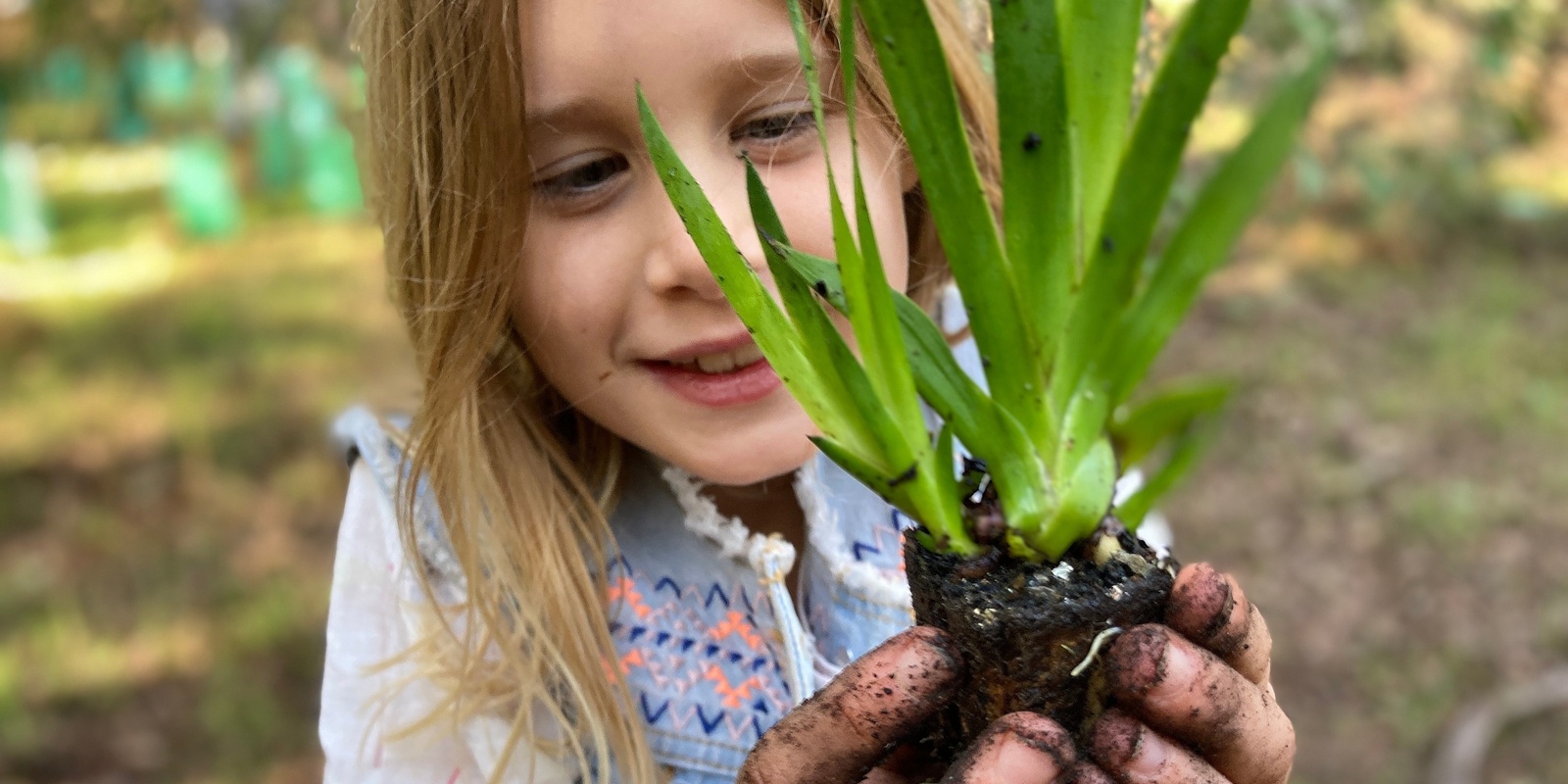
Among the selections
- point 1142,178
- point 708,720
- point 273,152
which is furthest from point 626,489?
point 273,152

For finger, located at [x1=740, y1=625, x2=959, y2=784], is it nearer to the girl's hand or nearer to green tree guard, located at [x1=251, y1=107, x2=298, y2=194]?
the girl's hand

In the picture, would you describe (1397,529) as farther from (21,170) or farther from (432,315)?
(21,170)

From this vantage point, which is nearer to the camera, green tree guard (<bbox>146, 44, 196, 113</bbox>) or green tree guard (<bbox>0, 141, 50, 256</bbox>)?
green tree guard (<bbox>0, 141, 50, 256</bbox>)

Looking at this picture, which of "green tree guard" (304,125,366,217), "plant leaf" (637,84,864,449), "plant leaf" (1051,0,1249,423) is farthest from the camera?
"green tree guard" (304,125,366,217)

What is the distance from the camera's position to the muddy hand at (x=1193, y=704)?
1026 millimetres

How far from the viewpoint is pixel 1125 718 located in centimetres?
105

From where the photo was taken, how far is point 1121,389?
108cm

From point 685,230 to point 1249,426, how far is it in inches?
139

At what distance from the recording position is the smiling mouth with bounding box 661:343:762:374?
129cm

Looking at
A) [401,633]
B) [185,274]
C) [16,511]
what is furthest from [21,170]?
[401,633]

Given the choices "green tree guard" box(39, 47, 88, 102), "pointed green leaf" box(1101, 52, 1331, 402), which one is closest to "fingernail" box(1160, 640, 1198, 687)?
"pointed green leaf" box(1101, 52, 1331, 402)

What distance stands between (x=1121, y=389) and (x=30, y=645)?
3.28 m

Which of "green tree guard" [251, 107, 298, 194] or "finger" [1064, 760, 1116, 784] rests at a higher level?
"green tree guard" [251, 107, 298, 194]

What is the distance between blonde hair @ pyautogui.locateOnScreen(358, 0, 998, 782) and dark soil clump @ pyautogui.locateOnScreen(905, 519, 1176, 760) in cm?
48
